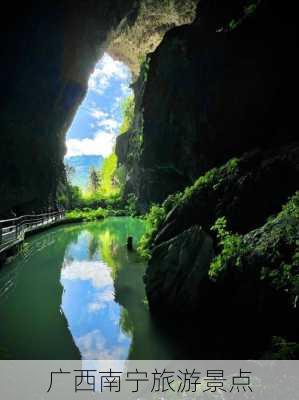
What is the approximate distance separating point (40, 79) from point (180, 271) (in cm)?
2985

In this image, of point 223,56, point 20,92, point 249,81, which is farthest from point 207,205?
point 20,92

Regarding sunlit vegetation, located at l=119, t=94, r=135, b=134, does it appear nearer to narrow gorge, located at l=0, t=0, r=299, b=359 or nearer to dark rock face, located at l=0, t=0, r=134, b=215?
dark rock face, located at l=0, t=0, r=134, b=215

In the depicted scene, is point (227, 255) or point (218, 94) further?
point (218, 94)

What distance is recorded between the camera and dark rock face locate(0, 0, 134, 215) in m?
26.8

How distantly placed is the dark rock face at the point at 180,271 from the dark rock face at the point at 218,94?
4.61m

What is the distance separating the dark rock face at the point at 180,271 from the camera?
6.74 m

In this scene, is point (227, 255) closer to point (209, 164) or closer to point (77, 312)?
point (77, 312)

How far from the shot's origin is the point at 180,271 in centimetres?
710

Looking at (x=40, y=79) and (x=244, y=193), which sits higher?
(x=40, y=79)

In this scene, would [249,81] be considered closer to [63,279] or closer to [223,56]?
[223,56]

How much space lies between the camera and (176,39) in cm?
1917

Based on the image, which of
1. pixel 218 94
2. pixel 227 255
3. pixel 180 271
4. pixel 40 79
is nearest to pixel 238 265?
pixel 227 255

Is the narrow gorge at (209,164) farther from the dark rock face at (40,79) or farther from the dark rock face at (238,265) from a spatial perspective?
the dark rock face at (40,79)

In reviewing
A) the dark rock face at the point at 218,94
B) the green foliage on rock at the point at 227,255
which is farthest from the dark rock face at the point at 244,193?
the dark rock face at the point at 218,94
